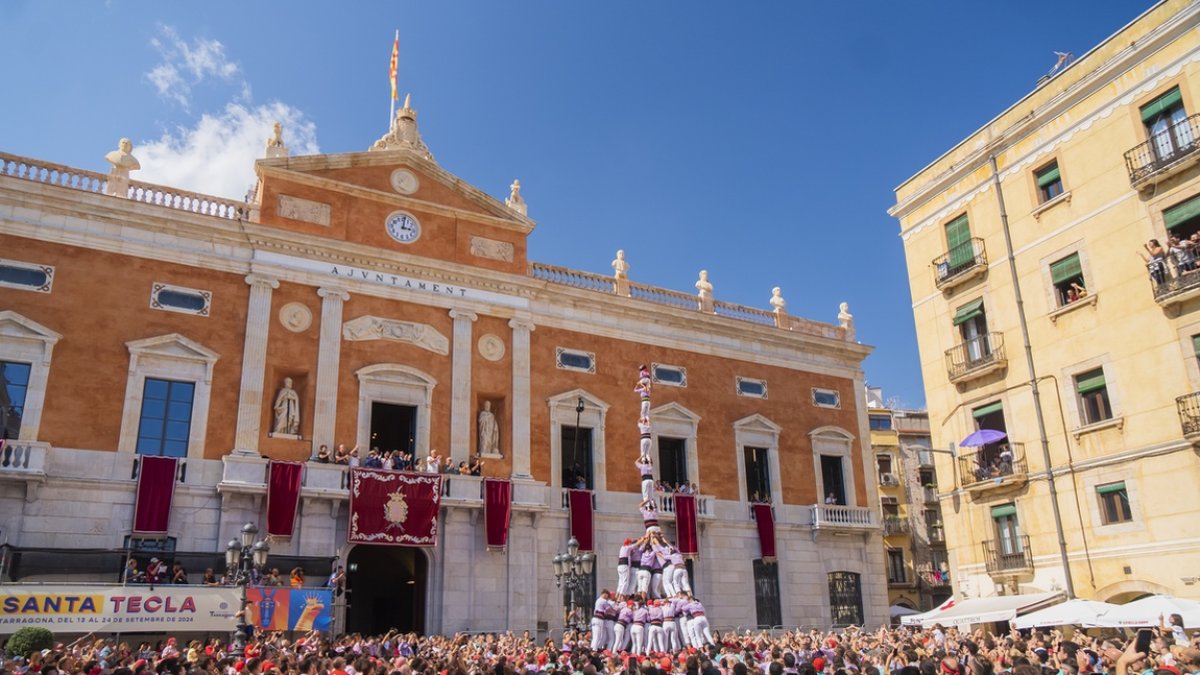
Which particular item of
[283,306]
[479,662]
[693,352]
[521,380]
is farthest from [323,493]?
[693,352]

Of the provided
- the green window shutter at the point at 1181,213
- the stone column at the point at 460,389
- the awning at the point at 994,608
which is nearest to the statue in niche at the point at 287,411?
the stone column at the point at 460,389

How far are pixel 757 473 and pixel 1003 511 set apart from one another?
8.28 meters

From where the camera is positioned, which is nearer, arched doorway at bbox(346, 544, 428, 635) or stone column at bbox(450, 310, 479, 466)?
stone column at bbox(450, 310, 479, 466)

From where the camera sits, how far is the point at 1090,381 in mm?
24844

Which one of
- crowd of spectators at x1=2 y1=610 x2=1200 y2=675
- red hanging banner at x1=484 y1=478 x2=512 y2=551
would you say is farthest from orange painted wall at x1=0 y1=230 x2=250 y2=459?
red hanging banner at x1=484 y1=478 x2=512 y2=551

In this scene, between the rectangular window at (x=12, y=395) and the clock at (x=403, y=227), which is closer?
the rectangular window at (x=12, y=395)

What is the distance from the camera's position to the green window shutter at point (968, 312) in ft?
93.3

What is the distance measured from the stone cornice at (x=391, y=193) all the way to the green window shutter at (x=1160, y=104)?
685 inches

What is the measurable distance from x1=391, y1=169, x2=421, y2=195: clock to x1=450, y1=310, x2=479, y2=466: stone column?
4.02 metres

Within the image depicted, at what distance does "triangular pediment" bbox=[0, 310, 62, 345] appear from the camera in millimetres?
21844

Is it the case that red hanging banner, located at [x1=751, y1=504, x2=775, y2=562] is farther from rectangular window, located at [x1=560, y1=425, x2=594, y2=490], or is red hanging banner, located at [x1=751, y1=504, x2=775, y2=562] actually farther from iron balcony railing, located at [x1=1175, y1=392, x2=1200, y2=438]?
iron balcony railing, located at [x1=1175, y1=392, x2=1200, y2=438]

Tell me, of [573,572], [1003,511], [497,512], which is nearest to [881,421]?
[1003,511]

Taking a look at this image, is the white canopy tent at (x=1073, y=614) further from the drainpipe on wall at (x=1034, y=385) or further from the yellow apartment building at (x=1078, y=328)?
the drainpipe on wall at (x=1034, y=385)

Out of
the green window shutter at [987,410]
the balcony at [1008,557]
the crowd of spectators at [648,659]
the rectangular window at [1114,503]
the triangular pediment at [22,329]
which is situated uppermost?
the triangular pediment at [22,329]
